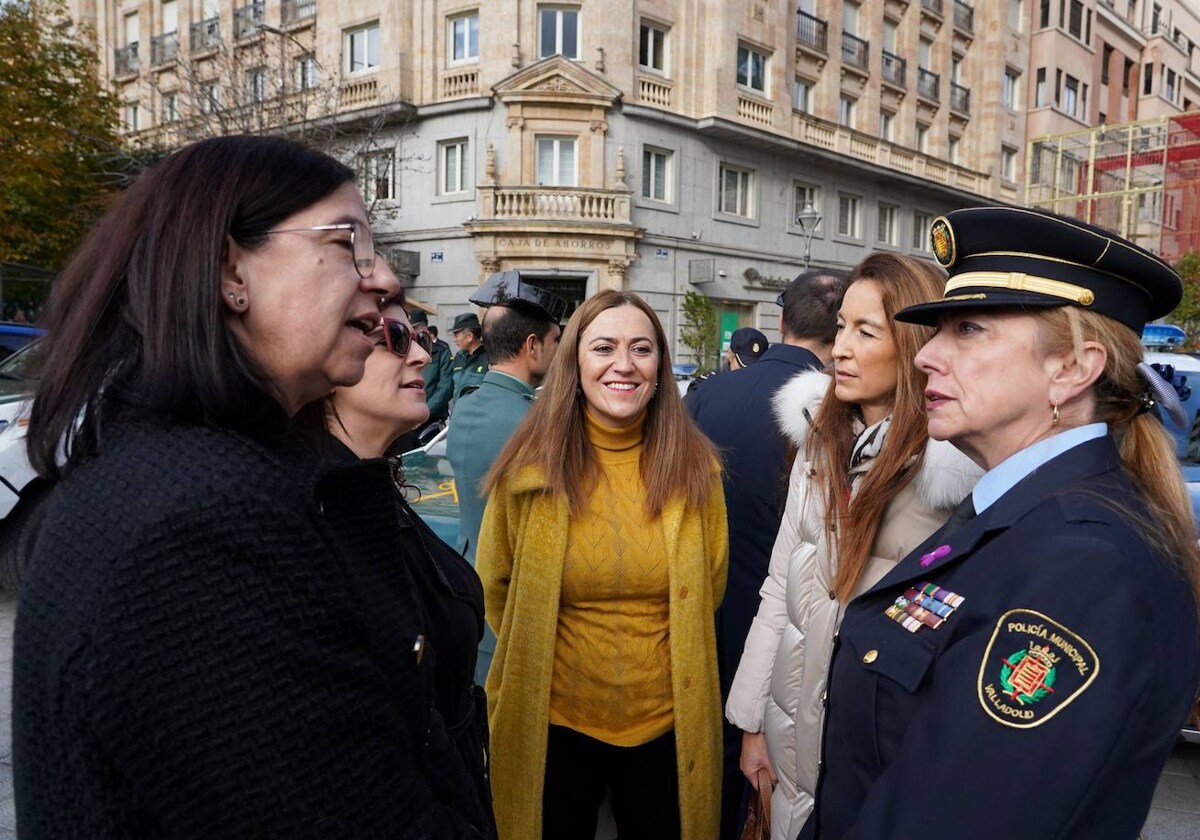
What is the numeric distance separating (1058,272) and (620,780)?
2053 mm

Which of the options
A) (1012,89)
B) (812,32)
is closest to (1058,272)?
(812,32)

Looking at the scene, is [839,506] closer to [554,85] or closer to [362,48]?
[554,85]

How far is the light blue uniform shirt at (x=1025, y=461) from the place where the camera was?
1.47 m

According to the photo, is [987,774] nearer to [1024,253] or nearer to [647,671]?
[1024,253]

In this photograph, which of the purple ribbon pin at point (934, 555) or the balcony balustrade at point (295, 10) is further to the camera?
the balcony balustrade at point (295, 10)

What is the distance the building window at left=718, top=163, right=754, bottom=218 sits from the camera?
21938mm

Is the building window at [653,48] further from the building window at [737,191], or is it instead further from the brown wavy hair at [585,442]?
Result: the brown wavy hair at [585,442]

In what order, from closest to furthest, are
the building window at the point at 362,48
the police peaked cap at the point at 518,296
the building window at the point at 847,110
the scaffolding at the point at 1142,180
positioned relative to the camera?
1. the police peaked cap at the point at 518,296
2. the building window at the point at 362,48
3. the scaffolding at the point at 1142,180
4. the building window at the point at 847,110

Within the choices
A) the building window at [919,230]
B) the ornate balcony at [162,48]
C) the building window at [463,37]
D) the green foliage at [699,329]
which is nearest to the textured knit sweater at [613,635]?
the green foliage at [699,329]

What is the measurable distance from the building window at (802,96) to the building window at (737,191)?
312 centimetres

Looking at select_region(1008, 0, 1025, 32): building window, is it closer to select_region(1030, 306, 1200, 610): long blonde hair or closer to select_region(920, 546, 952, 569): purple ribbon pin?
A: select_region(1030, 306, 1200, 610): long blonde hair

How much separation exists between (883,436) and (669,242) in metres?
18.8

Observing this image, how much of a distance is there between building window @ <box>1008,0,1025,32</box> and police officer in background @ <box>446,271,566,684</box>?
33506 mm

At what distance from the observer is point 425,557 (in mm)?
1670
